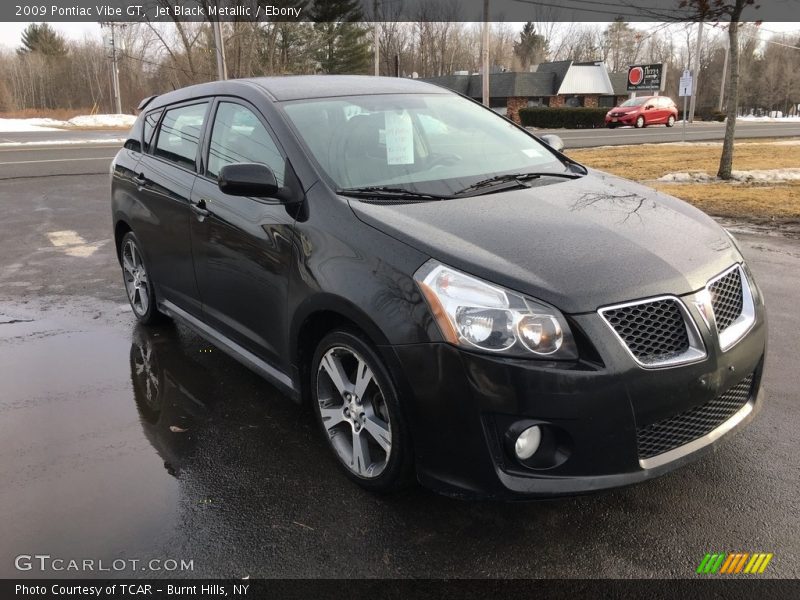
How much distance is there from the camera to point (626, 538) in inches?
106

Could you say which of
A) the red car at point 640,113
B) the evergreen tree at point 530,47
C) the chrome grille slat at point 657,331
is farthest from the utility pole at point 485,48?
the evergreen tree at point 530,47

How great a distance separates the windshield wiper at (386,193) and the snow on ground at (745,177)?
1133cm

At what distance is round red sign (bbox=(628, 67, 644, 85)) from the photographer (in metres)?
36.7


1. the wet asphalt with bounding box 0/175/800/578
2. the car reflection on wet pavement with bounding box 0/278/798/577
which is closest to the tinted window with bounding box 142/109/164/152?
the wet asphalt with bounding box 0/175/800/578

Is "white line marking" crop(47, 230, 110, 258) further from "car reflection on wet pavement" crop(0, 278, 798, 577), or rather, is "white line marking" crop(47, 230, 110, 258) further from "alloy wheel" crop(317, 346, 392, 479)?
"alloy wheel" crop(317, 346, 392, 479)

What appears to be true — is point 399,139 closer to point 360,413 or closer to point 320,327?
point 320,327

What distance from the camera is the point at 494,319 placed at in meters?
2.48

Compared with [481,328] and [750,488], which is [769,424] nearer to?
[750,488]

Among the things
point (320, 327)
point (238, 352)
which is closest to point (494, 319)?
point (320, 327)

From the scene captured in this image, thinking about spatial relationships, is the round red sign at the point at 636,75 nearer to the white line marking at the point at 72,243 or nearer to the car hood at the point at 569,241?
the white line marking at the point at 72,243

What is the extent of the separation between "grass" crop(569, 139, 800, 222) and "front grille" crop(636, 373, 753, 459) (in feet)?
23.9

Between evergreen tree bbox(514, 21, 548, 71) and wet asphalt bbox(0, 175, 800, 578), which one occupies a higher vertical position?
evergreen tree bbox(514, 21, 548, 71)

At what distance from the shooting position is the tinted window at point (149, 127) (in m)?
5.07

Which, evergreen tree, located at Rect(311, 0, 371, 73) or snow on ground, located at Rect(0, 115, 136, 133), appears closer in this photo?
snow on ground, located at Rect(0, 115, 136, 133)
